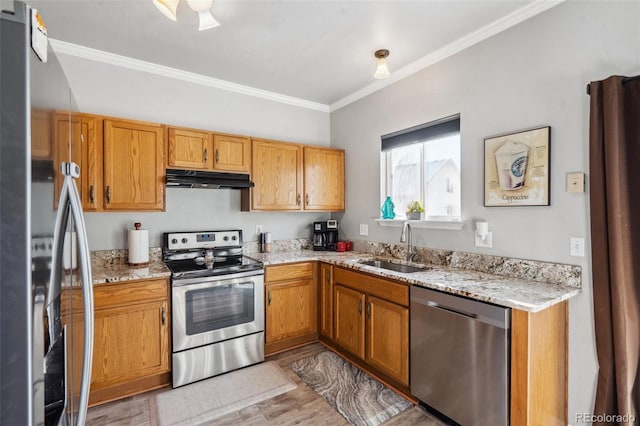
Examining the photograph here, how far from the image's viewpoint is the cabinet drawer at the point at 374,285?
2223mm

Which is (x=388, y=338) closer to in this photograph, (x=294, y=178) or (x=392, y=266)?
(x=392, y=266)

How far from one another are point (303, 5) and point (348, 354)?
276 centimetres

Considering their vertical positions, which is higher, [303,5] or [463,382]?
[303,5]

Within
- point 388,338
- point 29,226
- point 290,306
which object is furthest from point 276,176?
point 29,226

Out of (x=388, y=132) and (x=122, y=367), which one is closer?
(x=122, y=367)

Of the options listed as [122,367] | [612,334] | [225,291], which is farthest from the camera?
[225,291]

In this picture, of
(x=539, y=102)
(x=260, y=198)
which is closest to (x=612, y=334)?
(x=539, y=102)

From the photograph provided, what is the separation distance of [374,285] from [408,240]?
2.04 ft

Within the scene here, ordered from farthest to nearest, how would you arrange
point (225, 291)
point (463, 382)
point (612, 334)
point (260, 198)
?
point (260, 198)
point (225, 291)
point (463, 382)
point (612, 334)

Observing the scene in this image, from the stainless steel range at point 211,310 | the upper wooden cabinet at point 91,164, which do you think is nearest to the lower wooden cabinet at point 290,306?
the stainless steel range at point 211,310

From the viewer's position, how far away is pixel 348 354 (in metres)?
2.83

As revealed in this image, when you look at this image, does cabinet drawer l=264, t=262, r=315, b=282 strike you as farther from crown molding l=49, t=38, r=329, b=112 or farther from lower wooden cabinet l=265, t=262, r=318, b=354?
crown molding l=49, t=38, r=329, b=112

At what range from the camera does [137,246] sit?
2.61m

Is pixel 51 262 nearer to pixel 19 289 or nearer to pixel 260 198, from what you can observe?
pixel 19 289
